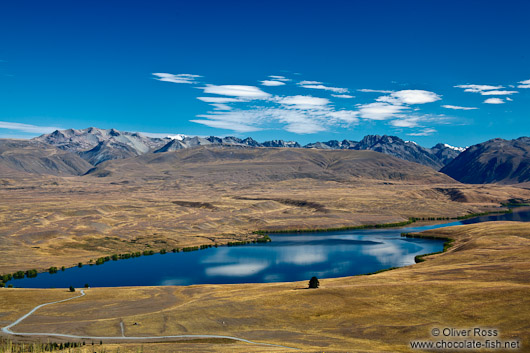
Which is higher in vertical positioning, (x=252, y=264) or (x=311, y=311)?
(x=311, y=311)

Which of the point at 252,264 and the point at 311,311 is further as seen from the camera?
the point at 252,264

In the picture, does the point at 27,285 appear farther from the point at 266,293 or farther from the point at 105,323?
the point at 266,293

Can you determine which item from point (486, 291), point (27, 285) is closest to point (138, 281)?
point (27, 285)

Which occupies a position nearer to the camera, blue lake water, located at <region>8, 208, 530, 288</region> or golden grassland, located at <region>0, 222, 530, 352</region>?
golden grassland, located at <region>0, 222, 530, 352</region>

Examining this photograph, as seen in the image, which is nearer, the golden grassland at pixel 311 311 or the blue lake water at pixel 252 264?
the golden grassland at pixel 311 311

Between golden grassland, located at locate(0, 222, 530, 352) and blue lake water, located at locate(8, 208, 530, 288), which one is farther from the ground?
golden grassland, located at locate(0, 222, 530, 352)
